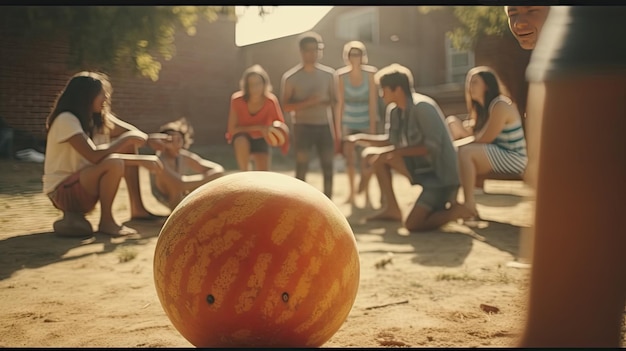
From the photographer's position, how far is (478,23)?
32.5 ft

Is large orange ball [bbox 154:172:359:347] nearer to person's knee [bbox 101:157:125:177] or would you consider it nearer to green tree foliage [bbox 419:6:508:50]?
person's knee [bbox 101:157:125:177]

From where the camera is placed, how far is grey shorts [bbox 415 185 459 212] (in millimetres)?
6277

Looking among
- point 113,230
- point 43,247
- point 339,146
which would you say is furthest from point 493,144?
point 43,247

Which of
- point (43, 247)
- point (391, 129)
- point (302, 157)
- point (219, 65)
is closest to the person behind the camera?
point (43, 247)

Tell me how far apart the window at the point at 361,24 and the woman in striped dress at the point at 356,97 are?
53.3 ft

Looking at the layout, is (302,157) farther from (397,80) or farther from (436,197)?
(436,197)

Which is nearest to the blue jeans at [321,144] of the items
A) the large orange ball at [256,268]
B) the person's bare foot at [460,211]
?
the person's bare foot at [460,211]

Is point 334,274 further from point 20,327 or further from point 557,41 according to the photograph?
point 20,327

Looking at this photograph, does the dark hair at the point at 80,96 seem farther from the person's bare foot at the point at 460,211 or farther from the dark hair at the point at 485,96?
the dark hair at the point at 485,96

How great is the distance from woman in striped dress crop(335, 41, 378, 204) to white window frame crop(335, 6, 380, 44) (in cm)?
1591

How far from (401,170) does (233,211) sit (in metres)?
4.95

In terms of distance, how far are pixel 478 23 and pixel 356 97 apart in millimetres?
2849

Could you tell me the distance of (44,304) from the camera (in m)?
3.36

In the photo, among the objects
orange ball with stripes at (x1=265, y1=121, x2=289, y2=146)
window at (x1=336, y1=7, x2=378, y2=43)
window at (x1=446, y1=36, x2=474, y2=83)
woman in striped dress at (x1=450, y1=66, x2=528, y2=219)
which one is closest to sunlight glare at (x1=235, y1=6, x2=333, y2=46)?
orange ball with stripes at (x1=265, y1=121, x2=289, y2=146)
